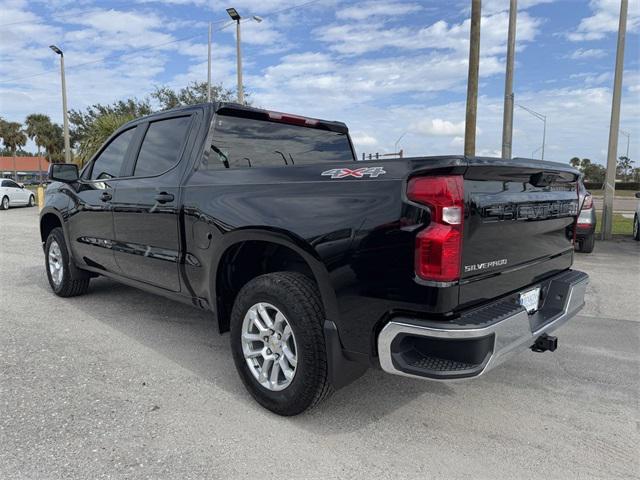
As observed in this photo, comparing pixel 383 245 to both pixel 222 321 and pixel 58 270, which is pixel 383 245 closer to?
pixel 222 321

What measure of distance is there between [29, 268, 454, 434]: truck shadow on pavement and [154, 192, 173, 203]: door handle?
123 cm

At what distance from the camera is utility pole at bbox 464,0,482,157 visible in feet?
37.8

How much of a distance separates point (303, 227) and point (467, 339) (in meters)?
1.03

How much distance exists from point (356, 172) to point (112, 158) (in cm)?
310

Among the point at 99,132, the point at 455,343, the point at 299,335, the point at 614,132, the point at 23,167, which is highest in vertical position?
the point at 99,132

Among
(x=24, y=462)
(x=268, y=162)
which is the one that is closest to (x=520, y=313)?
(x=268, y=162)

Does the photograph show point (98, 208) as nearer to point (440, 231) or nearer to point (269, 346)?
point (269, 346)

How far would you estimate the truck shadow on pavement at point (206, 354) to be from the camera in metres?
2.98

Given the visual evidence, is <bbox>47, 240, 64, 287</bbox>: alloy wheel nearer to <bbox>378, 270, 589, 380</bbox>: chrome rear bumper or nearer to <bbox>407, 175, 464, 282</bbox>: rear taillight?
<bbox>378, 270, 589, 380</bbox>: chrome rear bumper

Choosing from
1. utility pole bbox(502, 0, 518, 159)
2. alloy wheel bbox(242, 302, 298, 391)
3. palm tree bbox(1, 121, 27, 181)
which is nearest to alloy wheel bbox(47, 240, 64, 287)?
A: alloy wheel bbox(242, 302, 298, 391)

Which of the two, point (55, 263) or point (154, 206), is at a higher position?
point (154, 206)

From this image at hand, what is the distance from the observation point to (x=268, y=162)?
13.1ft

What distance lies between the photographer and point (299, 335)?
2.70m

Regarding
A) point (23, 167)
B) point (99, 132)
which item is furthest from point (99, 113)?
point (23, 167)
